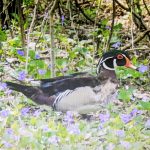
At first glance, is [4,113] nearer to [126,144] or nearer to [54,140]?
[54,140]

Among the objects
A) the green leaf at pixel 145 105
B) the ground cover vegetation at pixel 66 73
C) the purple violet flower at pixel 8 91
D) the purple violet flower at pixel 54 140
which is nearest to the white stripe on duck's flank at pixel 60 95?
the ground cover vegetation at pixel 66 73

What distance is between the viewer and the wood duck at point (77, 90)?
5.04 metres

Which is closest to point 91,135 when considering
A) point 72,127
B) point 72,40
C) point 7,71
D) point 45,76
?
point 72,127

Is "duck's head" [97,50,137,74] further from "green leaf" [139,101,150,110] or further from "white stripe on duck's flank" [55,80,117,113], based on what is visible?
"green leaf" [139,101,150,110]

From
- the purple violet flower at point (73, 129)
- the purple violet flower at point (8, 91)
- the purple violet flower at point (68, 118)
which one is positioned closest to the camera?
the purple violet flower at point (73, 129)

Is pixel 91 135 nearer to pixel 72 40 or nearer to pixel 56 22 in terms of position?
pixel 72 40

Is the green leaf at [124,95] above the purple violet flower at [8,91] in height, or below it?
below

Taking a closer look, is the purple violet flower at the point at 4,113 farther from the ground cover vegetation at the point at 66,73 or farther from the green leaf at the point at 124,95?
the green leaf at the point at 124,95

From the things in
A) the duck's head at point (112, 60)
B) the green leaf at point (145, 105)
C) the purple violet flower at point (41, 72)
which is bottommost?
the green leaf at point (145, 105)

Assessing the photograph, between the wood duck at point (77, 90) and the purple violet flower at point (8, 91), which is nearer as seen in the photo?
the wood duck at point (77, 90)

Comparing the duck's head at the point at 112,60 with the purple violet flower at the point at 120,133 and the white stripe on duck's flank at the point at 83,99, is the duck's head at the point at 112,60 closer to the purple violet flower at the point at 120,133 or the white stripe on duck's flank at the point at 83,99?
the white stripe on duck's flank at the point at 83,99

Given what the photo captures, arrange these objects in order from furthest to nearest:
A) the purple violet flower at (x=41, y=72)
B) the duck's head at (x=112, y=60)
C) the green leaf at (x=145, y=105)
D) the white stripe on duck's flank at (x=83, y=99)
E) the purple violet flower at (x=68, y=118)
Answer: the purple violet flower at (x=41, y=72)
the duck's head at (x=112, y=60)
the green leaf at (x=145, y=105)
the white stripe on duck's flank at (x=83, y=99)
the purple violet flower at (x=68, y=118)

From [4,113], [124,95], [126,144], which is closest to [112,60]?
[124,95]

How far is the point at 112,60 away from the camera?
209 inches
